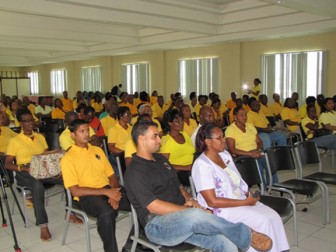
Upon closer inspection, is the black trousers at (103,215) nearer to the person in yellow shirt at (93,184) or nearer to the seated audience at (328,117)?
the person in yellow shirt at (93,184)

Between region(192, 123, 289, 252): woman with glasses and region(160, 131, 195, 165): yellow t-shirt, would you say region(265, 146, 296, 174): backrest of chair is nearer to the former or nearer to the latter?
region(160, 131, 195, 165): yellow t-shirt

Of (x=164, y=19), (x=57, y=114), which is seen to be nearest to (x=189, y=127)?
(x=164, y=19)

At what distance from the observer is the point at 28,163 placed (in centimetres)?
382

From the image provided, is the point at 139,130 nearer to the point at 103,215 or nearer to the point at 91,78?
the point at 103,215

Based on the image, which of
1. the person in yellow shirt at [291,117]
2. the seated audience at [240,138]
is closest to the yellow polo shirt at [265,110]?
the person in yellow shirt at [291,117]

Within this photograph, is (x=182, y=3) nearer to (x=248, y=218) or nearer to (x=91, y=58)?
(x=248, y=218)

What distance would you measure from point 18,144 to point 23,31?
21.7ft

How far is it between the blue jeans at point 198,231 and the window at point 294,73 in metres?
8.49

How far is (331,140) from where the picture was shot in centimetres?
572

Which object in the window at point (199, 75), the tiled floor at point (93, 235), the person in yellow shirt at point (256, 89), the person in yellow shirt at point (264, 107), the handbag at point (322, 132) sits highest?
the window at point (199, 75)

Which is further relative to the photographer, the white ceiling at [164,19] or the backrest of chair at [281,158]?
the white ceiling at [164,19]

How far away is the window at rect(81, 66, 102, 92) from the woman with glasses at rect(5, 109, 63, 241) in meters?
12.5

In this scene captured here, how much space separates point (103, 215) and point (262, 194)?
146cm

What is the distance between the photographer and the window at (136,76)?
14.1 metres
